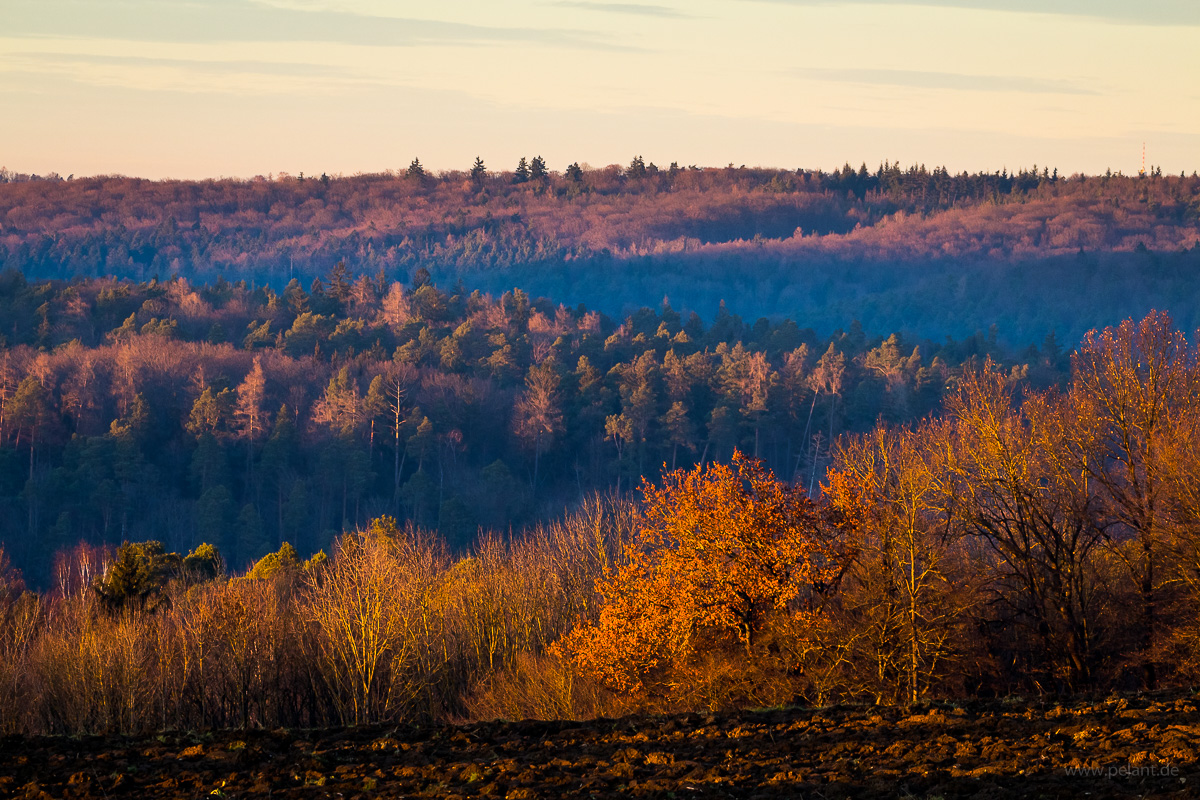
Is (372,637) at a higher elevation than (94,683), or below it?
higher

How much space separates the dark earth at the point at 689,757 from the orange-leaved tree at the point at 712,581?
30.7 feet

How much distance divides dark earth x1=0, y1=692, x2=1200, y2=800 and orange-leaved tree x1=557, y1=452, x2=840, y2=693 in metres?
9.34

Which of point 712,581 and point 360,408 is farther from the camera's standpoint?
point 360,408

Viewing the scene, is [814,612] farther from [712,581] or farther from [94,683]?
[94,683]

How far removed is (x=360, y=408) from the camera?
5906 inches

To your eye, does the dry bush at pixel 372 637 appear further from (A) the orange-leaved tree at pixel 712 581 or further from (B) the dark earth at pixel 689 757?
(B) the dark earth at pixel 689 757

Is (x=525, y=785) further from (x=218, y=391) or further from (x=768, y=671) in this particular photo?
(x=218, y=391)

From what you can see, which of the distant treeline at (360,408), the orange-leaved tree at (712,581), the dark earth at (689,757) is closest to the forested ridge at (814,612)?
the orange-leaved tree at (712,581)

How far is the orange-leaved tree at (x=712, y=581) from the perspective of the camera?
34812 mm

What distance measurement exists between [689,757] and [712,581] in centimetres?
1457

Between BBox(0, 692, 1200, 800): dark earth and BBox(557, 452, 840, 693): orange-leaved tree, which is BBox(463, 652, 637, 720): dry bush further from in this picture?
BBox(0, 692, 1200, 800): dark earth

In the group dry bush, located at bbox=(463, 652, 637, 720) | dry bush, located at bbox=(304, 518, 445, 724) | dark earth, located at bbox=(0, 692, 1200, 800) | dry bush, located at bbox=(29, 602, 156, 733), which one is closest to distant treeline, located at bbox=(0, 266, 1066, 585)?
dry bush, located at bbox=(304, 518, 445, 724)

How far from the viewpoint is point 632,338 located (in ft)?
586

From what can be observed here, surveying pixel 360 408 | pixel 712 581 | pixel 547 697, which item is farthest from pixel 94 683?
pixel 360 408
